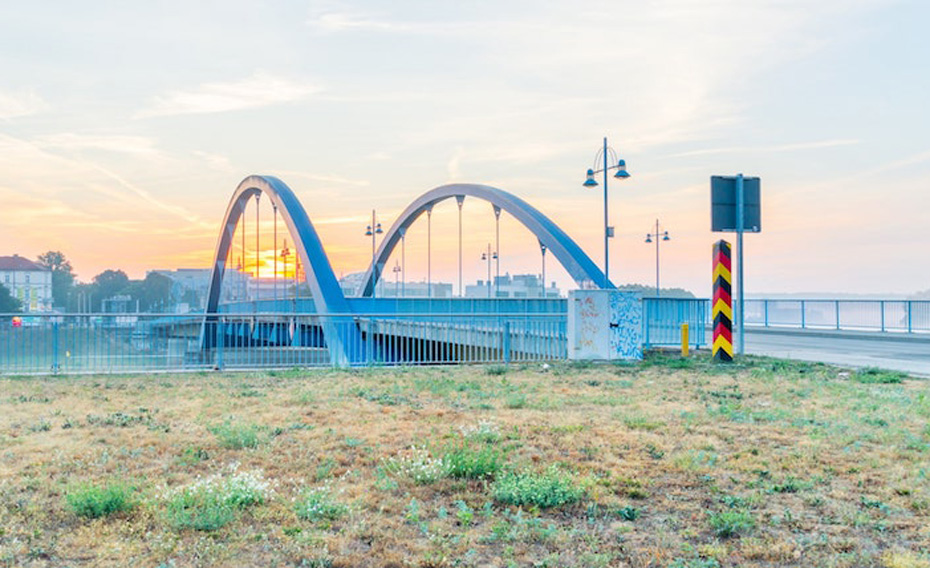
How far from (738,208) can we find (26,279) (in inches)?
6219

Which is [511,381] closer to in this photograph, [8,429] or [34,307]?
[8,429]

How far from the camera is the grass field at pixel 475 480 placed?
4.53 metres

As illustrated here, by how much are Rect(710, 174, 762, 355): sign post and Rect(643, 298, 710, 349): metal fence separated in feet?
7.46

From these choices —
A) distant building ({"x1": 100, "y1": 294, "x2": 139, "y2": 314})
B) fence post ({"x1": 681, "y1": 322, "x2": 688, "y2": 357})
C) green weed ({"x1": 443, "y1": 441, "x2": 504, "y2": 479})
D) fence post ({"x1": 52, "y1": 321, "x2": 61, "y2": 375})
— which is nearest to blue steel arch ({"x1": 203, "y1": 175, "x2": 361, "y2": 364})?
fence post ({"x1": 52, "y1": 321, "x2": 61, "y2": 375})

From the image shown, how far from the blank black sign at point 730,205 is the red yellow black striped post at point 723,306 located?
112 cm

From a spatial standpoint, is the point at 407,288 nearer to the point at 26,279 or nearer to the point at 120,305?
the point at 120,305

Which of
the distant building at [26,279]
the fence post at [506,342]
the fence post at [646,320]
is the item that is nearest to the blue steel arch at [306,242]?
the fence post at [506,342]

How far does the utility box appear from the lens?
53.6 feet

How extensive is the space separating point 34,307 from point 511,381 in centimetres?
13920

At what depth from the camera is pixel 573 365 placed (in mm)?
15453

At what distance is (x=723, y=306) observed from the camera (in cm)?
1565

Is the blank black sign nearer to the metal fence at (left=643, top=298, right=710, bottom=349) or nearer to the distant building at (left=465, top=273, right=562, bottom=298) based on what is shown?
the metal fence at (left=643, top=298, right=710, bottom=349)

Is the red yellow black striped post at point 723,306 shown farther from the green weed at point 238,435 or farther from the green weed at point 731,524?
the green weed at point 731,524

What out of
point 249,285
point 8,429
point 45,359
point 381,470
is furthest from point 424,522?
point 249,285
